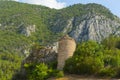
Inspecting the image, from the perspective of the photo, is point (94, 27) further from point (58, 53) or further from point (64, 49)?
point (64, 49)

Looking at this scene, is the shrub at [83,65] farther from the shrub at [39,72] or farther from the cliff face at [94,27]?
the cliff face at [94,27]

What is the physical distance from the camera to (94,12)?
195m

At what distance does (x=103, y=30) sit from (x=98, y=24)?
374cm

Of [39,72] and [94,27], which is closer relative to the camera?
[39,72]

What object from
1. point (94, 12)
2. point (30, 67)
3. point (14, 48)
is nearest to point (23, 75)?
point (30, 67)

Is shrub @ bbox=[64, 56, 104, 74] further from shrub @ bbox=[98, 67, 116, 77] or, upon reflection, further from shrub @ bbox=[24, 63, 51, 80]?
shrub @ bbox=[24, 63, 51, 80]

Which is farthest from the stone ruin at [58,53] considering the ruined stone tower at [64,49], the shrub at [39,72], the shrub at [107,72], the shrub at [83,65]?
the shrub at [107,72]

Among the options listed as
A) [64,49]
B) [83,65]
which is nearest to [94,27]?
[64,49]

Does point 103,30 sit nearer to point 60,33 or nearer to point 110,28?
point 110,28

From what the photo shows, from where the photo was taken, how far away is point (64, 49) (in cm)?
5603

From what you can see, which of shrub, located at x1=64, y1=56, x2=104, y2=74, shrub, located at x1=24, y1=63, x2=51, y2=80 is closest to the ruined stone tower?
shrub, located at x1=64, y1=56, x2=104, y2=74

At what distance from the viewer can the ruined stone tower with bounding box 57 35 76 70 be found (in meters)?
56.1

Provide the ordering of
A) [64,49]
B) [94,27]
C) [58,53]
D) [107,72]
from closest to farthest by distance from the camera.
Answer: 1. [107,72]
2. [64,49]
3. [58,53]
4. [94,27]

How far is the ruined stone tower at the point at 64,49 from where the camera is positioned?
56.1m
